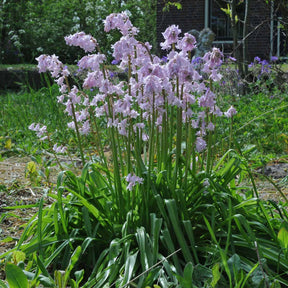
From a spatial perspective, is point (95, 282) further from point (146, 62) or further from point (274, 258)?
point (146, 62)

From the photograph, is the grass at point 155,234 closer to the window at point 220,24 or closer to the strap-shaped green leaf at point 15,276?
the strap-shaped green leaf at point 15,276

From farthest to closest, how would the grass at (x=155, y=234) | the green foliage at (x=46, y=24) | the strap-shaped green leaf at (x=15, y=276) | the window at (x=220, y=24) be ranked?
the green foliage at (x=46, y=24) → the window at (x=220, y=24) → the grass at (x=155, y=234) → the strap-shaped green leaf at (x=15, y=276)

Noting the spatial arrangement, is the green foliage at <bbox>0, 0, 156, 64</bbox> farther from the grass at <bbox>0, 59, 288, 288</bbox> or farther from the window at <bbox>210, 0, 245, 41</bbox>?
the grass at <bbox>0, 59, 288, 288</bbox>

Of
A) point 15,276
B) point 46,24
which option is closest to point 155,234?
point 15,276

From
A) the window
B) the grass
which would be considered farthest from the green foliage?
the grass

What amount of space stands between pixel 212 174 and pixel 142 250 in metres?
0.64

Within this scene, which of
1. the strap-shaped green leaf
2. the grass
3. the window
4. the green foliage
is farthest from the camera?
the green foliage

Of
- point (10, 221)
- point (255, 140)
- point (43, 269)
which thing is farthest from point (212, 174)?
point (255, 140)

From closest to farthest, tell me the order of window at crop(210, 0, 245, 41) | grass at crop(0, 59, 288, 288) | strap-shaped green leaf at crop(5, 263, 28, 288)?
1. strap-shaped green leaf at crop(5, 263, 28, 288)
2. grass at crop(0, 59, 288, 288)
3. window at crop(210, 0, 245, 41)

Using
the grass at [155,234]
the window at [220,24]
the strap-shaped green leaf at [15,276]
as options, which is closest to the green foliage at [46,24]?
the window at [220,24]

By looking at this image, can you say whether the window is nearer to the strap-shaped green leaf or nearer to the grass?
the grass

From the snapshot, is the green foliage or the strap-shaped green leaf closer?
the strap-shaped green leaf

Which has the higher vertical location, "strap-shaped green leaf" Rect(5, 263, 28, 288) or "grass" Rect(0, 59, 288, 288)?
"strap-shaped green leaf" Rect(5, 263, 28, 288)

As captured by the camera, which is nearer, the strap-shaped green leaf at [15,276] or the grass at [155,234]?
the strap-shaped green leaf at [15,276]
